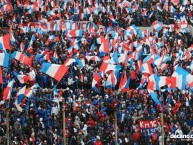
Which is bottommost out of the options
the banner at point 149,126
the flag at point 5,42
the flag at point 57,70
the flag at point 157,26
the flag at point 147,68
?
the banner at point 149,126

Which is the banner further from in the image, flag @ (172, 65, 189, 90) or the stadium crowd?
flag @ (172, 65, 189, 90)

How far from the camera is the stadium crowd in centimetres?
3462

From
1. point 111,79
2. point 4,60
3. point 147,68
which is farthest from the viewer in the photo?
point 147,68

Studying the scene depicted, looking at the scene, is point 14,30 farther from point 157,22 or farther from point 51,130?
point 51,130

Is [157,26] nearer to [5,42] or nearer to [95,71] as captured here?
[95,71]

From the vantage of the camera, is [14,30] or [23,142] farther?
[14,30]

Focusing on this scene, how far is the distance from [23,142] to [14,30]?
19092mm

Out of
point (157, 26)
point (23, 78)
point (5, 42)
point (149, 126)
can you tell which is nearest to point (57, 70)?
point (5, 42)

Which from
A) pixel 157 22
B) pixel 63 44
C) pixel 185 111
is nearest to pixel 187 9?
pixel 157 22

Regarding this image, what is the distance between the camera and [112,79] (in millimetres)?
37594

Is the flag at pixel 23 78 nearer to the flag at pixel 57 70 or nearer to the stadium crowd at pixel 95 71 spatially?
the stadium crowd at pixel 95 71

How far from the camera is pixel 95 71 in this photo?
1660 inches

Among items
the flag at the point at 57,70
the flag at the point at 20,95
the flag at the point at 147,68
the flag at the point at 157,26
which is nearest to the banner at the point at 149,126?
the flag at the point at 57,70

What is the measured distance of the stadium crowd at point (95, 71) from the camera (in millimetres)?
34625
